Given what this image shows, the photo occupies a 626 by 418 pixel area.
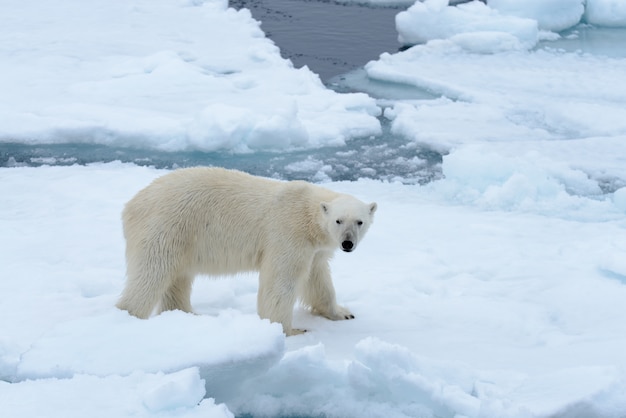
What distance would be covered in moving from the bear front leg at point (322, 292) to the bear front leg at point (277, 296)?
28 centimetres

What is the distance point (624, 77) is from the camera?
406 inches

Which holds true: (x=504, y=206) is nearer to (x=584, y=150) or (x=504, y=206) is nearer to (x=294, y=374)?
(x=584, y=150)

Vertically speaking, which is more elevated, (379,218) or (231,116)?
(231,116)

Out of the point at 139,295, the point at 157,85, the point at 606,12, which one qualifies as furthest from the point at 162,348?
the point at 606,12

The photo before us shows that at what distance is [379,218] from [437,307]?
1.60 metres

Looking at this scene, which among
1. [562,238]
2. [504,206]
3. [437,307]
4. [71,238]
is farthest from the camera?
[504,206]

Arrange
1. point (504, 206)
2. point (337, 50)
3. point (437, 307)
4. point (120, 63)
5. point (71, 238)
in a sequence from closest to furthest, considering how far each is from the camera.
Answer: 1. point (437, 307)
2. point (71, 238)
3. point (504, 206)
4. point (120, 63)
5. point (337, 50)

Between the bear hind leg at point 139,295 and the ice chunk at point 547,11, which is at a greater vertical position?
the ice chunk at point 547,11

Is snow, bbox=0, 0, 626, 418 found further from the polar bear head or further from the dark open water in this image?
the polar bear head

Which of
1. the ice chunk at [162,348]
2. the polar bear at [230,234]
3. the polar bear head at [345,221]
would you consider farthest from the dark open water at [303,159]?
the ice chunk at [162,348]

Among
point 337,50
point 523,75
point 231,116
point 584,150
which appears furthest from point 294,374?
point 337,50

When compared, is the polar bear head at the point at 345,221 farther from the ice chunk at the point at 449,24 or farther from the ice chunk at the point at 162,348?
the ice chunk at the point at 449,24

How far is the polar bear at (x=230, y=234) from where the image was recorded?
3.71 metres

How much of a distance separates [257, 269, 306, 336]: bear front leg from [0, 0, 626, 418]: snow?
162 millimetres
